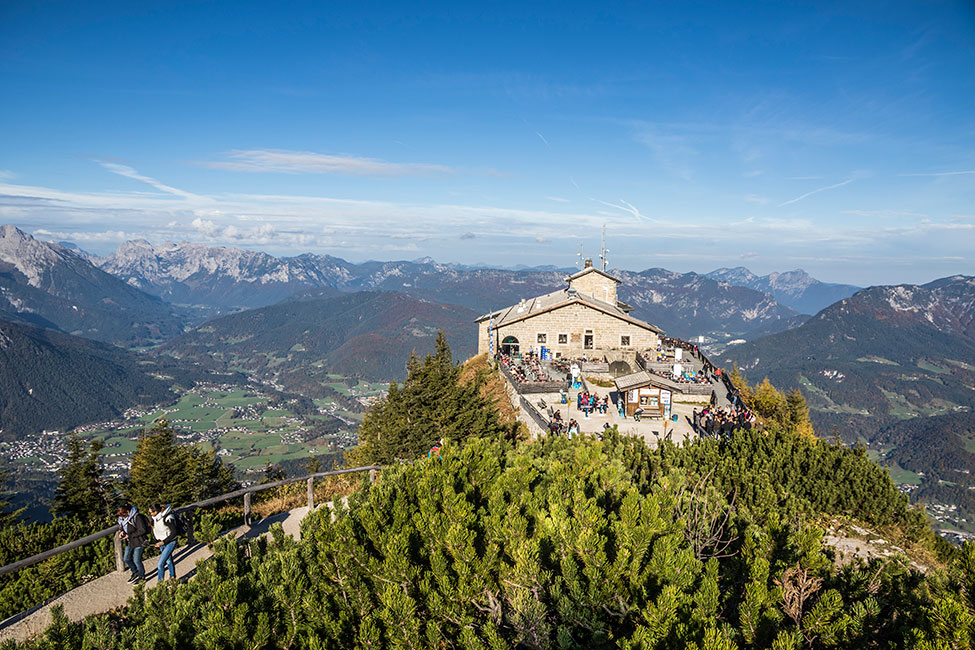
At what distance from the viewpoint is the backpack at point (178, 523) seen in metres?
8.52

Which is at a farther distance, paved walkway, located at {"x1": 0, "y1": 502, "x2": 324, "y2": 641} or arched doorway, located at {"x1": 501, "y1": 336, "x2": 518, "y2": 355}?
arched doorway, located at {"x1": 501, "y1": 336, "x2": 518, "y2": 355}

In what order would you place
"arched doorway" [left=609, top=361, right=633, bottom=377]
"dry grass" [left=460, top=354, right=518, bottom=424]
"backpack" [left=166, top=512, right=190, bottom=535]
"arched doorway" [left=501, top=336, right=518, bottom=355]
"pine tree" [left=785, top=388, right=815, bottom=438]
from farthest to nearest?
1. "pine tree" [left=785, top=388, right=815, bottom=438]
2. "arched doorway" [left=501, top=336, right=518, bottom=355]
3. "arched doorway" [left=609, top=361, right=633, bottom=377]
4. "dry grass" [left=460, top=354, right=518, bottom=424]
5. "backpack" [left=166, top=512, right=190, bottom=535]

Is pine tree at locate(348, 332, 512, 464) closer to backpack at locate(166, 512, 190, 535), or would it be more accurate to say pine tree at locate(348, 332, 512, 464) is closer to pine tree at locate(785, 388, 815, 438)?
backpack at locate(166, 512, 190, 535)

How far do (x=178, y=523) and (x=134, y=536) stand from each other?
656 millimetres

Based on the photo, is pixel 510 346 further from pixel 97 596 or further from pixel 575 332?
pixel 97 596

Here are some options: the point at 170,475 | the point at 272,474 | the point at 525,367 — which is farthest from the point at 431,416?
the point at 272,474

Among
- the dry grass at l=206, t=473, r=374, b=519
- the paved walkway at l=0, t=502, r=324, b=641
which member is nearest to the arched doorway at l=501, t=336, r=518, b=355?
the dry grass at l=206, t=473, r=374, b=519

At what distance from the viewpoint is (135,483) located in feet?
85.9

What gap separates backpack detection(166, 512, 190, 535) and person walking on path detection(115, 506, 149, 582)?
0.40 metres

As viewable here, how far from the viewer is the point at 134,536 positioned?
8.34 m

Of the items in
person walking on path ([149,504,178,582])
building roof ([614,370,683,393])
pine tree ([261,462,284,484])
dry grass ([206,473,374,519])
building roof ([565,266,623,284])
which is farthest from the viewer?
building roof ([565,266,623,284])

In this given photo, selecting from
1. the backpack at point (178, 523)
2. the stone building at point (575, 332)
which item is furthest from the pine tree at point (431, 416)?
the stone building at point (575, 332)

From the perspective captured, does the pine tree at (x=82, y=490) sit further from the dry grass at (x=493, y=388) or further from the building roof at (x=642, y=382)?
the building roof at (x=642, y=382)

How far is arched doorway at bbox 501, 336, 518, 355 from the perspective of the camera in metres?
39.9
